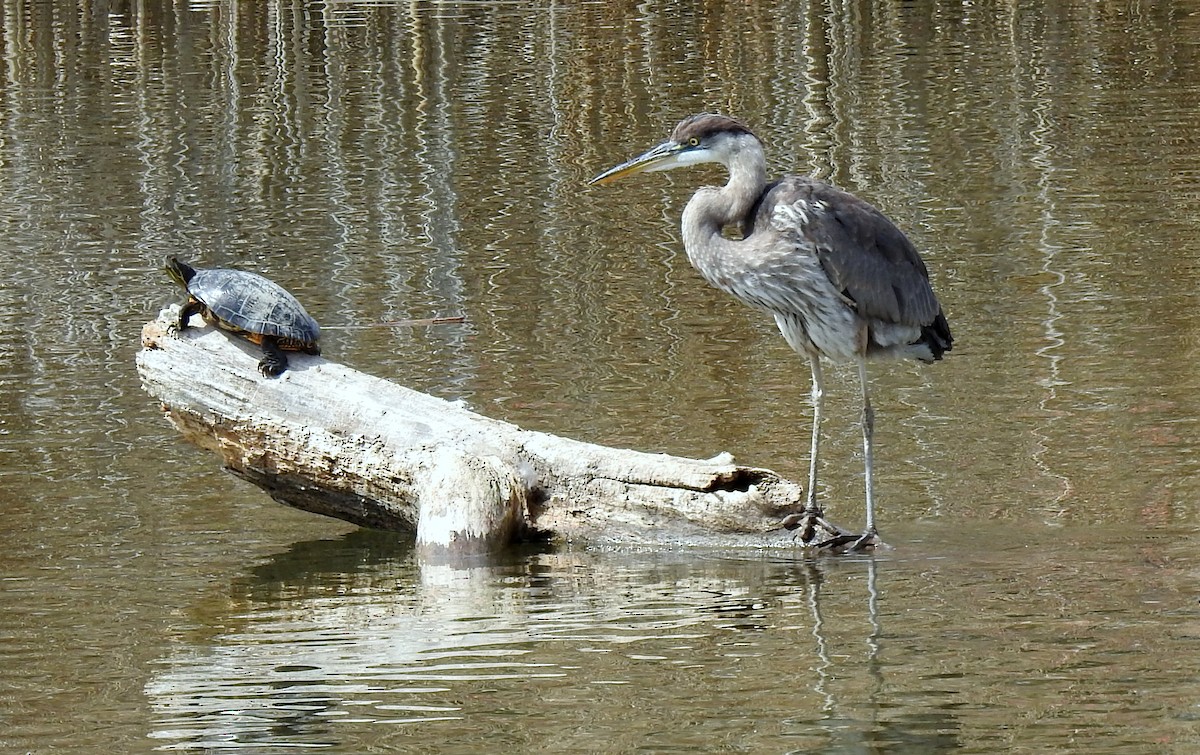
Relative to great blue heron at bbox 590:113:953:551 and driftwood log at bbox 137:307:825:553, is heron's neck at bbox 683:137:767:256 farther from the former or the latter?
driftwood log at bbox 137:307:825:553

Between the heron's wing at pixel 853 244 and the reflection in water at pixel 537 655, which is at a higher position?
the heron's wing at pixel 853 244

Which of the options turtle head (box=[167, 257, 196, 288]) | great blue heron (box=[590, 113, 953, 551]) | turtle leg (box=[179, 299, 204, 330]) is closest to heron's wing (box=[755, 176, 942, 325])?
great blue heron (box=[590, 113, 953, 551])

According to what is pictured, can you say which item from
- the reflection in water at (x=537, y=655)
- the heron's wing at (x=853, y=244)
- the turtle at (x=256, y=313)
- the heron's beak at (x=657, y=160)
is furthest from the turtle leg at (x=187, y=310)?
the heron's wing at (x=853, y=244)

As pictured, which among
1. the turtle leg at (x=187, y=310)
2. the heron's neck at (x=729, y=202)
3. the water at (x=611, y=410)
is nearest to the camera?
the water at (x=611, y=410)

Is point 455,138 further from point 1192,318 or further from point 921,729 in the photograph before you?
point 921,729

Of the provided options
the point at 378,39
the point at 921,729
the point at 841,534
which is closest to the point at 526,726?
the point at 921,729

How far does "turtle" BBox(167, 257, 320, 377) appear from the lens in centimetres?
848

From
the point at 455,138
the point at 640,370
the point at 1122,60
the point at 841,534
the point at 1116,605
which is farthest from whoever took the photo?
the point at 1122,60

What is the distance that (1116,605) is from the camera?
671 centimetres

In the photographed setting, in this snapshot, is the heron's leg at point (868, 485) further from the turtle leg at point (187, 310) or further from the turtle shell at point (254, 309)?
the turtle leg at point (187, 310)

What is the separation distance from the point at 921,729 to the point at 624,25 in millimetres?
24062

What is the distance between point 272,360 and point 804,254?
7.66ft

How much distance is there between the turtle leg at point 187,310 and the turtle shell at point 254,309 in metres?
0.03

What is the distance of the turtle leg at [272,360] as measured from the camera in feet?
27.8
